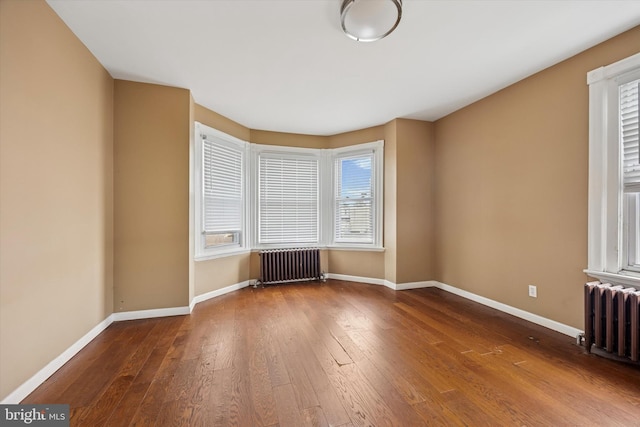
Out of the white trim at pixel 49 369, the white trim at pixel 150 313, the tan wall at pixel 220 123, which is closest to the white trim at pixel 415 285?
the white trim at pixel 150 313

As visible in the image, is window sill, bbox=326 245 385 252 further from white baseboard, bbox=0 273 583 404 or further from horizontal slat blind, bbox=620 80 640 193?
horizontal slat blind, bbox=620 80 640 193

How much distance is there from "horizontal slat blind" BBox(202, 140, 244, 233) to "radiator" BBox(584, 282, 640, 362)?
13.6ft

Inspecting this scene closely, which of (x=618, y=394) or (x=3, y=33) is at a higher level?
(x=3, y=33)

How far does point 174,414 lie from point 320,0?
110 inches

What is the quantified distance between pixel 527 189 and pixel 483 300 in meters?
1.52

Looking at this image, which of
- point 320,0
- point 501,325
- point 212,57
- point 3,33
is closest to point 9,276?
point 3,33

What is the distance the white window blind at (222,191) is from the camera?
146 inches

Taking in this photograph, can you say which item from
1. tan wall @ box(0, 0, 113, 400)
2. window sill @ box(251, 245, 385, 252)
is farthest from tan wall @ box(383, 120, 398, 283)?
tan wall @ box(0, 0, 113, 400)

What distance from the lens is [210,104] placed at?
3537 mm

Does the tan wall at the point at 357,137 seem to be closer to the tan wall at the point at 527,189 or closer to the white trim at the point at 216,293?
the tan wall at the point at 527,189

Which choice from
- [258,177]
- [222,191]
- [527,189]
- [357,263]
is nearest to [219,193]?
[222,191]

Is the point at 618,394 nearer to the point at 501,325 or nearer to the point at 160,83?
the point at 501,325

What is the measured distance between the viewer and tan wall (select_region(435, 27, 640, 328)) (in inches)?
96.3

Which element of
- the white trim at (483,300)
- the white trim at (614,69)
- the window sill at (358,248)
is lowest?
the white trim at (483,300)
